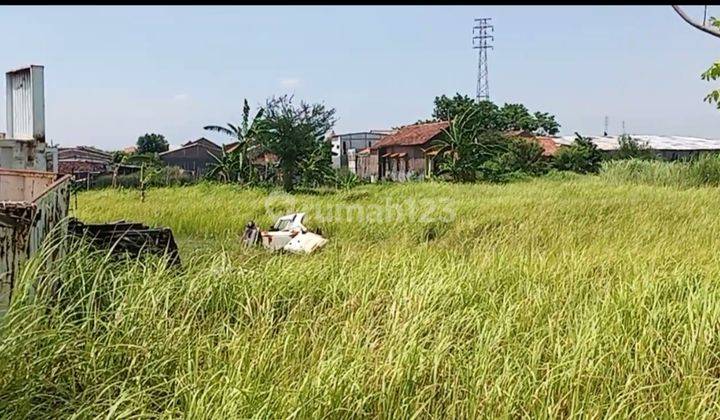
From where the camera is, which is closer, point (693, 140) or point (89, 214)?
point (89, 214)

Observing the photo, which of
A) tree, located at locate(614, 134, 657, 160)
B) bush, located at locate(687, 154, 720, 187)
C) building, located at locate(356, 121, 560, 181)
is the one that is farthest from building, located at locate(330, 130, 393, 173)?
bush, located at locate(687, 154, 720, 187)

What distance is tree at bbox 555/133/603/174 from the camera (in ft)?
89.3

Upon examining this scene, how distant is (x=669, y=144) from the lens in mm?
38969

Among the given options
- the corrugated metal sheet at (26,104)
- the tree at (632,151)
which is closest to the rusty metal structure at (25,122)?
the corrugated metal sheet at (26,104)

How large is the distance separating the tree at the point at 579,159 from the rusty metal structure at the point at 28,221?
2626cm

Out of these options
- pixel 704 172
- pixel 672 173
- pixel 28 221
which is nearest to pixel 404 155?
pixel 672 173

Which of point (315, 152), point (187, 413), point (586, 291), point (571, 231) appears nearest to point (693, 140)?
point (315, 152)

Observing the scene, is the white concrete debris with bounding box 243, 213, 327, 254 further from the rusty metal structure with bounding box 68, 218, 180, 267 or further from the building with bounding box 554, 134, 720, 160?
the building with bounding box 554, 134, 720, 160

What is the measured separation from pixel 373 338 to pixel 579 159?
26.3m

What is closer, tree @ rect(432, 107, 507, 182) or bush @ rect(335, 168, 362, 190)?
bush @ rect(335, 168, 362, 190)

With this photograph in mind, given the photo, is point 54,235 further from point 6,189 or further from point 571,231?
point 571,231

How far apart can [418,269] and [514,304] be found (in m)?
1.03

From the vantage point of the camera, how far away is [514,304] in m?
3.52

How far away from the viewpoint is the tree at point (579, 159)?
2722 cm
